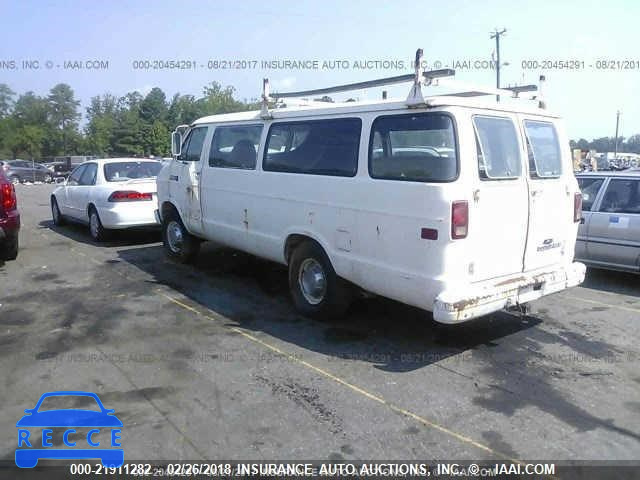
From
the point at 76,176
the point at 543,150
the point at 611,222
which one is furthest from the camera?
the point at 76,176

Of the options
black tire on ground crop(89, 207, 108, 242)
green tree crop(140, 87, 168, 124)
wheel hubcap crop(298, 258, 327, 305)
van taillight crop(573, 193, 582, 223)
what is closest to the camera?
van taillight crop(573, 193, 582, 223)

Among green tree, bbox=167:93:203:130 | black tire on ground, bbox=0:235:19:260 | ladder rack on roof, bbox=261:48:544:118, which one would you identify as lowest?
black tire on ground, bbox=0:235:19:260

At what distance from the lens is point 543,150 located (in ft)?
17.2

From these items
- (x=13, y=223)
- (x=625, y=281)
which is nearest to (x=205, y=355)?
(x=13, y=223)

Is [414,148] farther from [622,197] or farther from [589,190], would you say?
[589,190]

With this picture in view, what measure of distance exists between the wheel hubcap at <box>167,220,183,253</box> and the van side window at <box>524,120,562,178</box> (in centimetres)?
523

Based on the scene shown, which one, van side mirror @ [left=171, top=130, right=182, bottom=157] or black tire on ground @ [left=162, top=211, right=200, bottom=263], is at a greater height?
van side mirror @ [left=171, top=130, right=182, bottom=157]

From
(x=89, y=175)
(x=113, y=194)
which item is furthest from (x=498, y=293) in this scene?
(x=89, y=175)

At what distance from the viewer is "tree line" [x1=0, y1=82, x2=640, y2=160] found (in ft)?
247

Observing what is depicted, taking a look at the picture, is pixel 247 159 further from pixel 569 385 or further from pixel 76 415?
pixel 569 385

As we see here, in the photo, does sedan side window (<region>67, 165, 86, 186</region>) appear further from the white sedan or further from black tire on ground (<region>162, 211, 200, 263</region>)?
black tire on ground (<region>162, 211, 200, 263</region>)

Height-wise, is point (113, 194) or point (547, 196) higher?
point (547, 196)

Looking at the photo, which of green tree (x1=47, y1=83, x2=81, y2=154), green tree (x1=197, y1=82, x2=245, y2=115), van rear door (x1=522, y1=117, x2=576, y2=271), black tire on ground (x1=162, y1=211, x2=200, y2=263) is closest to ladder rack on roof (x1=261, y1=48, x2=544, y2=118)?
van rear door (x1=522, y1=117, x2=576, y2=271)

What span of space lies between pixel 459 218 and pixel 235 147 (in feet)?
11.5
